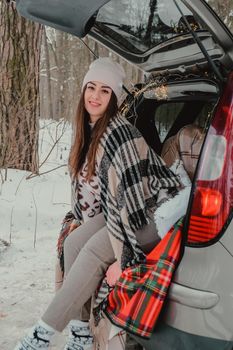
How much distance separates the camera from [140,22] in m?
2.70

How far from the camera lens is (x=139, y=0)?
250cm

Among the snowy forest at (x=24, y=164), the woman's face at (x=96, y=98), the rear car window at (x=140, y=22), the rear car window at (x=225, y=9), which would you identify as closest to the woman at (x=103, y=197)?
the woman's face at (x=96, y=98)

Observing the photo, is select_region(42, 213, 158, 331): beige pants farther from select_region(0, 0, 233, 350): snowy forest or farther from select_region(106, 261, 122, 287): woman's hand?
select_region(0, 0, 233, 350): snowy forest

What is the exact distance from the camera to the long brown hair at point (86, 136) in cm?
242

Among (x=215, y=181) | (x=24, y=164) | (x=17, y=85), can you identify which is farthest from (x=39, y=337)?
(x=17, y=85)

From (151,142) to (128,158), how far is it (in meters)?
1.02

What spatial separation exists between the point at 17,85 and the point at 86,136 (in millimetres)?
3506

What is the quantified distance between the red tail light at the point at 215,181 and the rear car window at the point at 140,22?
90cm

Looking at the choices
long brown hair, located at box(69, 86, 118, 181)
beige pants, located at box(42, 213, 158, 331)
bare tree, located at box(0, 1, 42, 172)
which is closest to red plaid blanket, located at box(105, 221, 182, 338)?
beige pants, located at box(42, 213, 158, 331)

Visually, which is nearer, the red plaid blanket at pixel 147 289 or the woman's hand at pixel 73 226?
the red plaid blanket at pixel 147 289

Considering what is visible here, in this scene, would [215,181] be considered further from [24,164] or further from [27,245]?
[24,164]

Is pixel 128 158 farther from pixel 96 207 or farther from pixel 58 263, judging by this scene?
pixel 58 263

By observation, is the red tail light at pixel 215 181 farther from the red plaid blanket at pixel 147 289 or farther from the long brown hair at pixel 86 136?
the long brown hair at pixel 86 136

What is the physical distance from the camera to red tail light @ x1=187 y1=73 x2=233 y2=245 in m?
1.72
